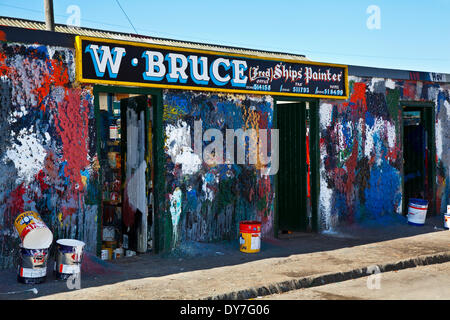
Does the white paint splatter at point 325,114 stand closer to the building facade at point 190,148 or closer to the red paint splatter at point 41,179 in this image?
the building facade at point 190,148

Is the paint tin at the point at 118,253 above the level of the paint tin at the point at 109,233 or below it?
below

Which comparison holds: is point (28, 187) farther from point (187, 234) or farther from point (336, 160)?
point (336, 160)

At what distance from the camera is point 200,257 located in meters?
8.45

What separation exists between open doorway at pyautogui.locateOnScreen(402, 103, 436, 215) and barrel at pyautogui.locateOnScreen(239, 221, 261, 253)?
16.1 feet

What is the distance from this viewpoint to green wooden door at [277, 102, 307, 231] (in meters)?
10.7

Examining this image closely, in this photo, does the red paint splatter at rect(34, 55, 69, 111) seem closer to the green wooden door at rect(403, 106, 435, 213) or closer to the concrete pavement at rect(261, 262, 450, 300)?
the concrete pavement at rect(261, 262, 450, 300)

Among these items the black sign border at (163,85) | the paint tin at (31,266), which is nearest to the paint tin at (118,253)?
the paint tin at (31,266)

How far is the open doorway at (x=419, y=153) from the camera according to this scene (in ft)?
41.5

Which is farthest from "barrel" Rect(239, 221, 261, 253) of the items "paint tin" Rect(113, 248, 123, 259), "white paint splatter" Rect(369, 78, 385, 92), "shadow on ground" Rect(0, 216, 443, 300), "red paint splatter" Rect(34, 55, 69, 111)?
"white paint splatter" Rect(369, 78, 385, 92)

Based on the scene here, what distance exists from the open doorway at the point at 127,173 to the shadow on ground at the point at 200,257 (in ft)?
1.90

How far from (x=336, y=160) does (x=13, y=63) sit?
20.1ft

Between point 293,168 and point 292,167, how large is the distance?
0.10 feet

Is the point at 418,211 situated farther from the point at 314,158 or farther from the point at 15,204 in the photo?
the point at 15,204
